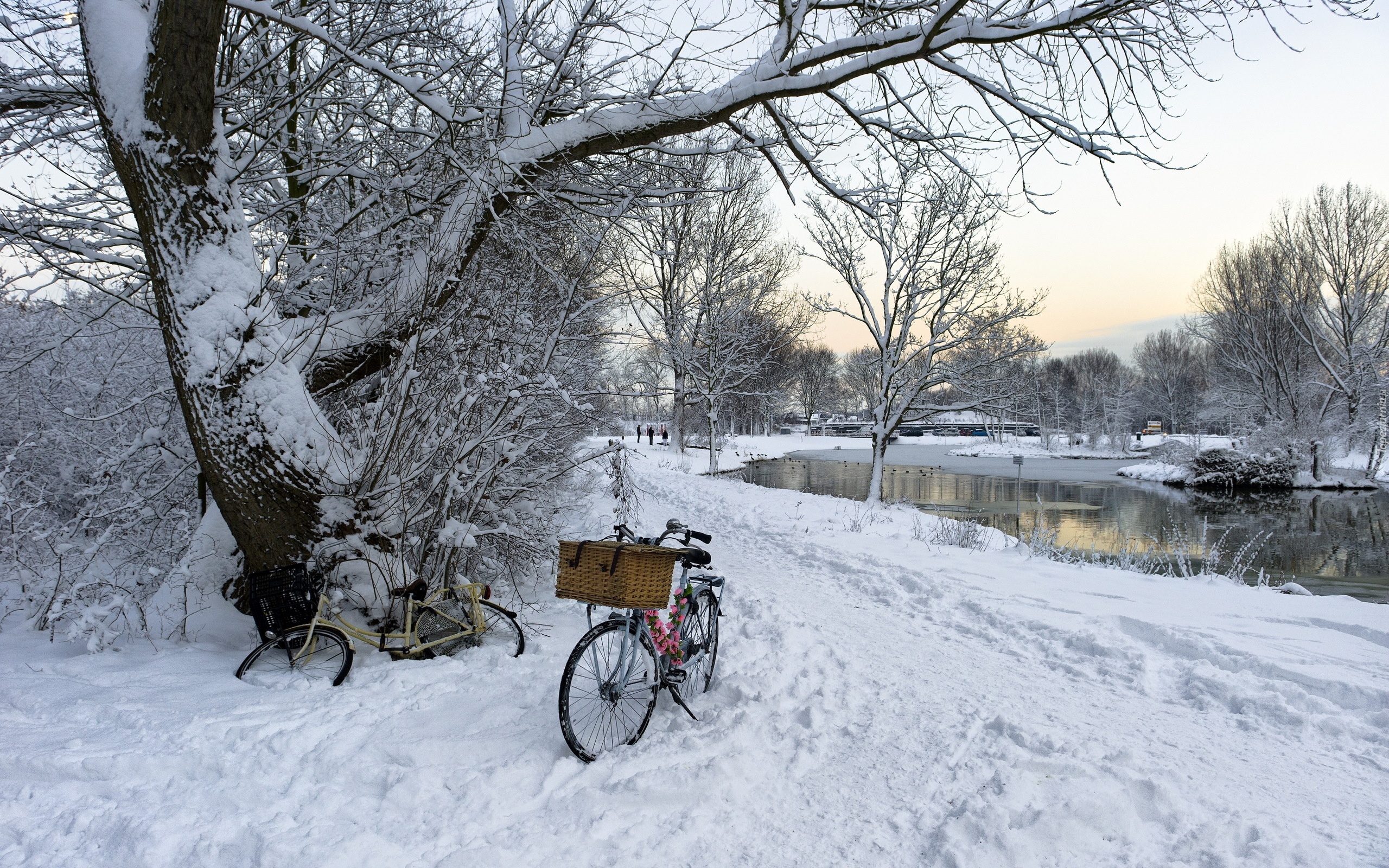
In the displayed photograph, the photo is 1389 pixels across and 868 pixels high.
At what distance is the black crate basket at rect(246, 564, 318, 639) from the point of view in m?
3.89

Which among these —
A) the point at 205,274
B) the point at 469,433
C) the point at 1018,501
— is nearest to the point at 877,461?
the point at 1018,501

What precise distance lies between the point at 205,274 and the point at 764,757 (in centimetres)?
430

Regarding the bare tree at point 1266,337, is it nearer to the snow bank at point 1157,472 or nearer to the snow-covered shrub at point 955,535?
the snow bank at point 1157,472

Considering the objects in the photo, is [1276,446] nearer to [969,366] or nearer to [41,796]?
[969,366]

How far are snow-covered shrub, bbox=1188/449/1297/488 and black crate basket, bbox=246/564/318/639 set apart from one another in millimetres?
30739

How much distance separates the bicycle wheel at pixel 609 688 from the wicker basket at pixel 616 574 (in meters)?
0.21

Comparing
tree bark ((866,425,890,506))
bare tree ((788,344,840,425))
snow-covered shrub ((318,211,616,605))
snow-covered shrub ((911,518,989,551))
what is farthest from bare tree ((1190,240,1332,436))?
snow-covered shrub ((318,211,616,605))

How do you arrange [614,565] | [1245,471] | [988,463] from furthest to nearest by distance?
[988,463] < [1245,471] < [614,565]

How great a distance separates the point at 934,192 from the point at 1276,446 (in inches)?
820

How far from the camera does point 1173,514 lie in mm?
18328

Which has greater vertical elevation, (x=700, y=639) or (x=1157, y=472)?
(x=700, y=639)

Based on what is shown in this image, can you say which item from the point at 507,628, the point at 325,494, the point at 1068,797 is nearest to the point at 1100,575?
the point at 1068,797

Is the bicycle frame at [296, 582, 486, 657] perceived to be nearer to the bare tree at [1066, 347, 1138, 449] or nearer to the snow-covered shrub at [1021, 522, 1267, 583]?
the snow-covered shrub at [1021, 522, 1267, 583]

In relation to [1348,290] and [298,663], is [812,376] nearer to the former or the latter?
[1348,290]
